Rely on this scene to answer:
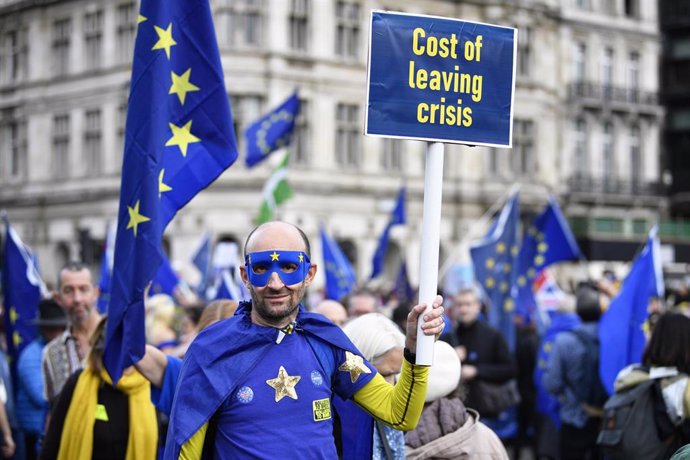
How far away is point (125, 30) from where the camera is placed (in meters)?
34.6

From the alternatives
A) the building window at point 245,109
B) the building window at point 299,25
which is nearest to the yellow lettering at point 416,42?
the building window at point 245,109

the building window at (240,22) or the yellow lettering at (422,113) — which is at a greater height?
the building window at (240,22)

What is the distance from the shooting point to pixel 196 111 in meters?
5.84

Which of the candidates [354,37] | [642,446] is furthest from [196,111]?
[354,37]

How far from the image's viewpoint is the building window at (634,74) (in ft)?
139

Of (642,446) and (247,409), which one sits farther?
(642,446)

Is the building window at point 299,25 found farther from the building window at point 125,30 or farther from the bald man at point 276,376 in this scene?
the bald man at point 276,376

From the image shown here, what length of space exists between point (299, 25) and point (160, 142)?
1102 inches

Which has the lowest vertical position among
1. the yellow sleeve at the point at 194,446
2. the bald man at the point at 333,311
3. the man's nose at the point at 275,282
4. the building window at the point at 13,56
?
the yellow sleeve at the point at 194,446

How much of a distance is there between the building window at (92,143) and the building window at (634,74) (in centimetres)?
1940

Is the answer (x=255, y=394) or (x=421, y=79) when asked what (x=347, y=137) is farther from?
(x=255, y=394)

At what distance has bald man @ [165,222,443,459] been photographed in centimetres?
394

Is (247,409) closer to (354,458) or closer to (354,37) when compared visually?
(354,458)

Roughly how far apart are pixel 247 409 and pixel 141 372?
1626mm
